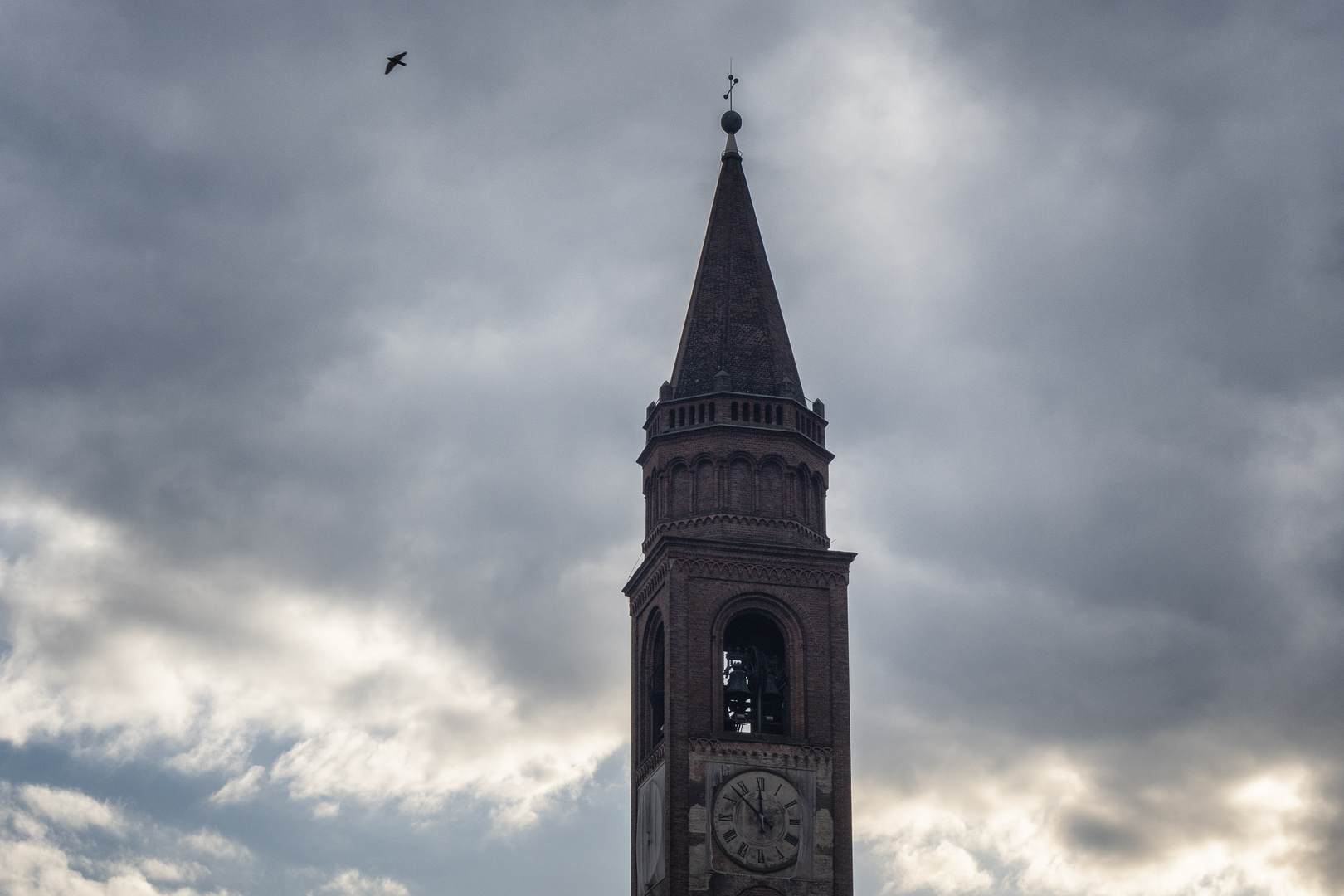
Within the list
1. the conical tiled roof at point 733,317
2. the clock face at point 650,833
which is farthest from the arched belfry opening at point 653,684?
the conical tiled roof at point 733,317

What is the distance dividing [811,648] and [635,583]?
6932 mm

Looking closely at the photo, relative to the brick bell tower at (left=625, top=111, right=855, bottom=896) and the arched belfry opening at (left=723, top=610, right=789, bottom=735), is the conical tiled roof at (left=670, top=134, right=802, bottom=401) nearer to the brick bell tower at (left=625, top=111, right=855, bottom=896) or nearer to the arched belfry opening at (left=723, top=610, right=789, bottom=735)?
the brick bell tower at (left=625, top=111, right=855, bottom=896)

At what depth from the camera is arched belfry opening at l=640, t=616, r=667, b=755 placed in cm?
5825

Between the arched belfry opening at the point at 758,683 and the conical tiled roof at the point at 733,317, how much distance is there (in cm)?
834

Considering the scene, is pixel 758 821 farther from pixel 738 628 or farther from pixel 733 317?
pixel 733 317

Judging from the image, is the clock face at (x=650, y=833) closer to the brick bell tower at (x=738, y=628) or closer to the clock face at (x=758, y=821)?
the brick bell tower at (x=738, y=628)

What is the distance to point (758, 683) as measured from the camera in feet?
186

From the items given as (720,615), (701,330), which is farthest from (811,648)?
(701,330)

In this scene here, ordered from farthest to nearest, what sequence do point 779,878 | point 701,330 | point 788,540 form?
point 701,330 < point 788,540 < point 779,878

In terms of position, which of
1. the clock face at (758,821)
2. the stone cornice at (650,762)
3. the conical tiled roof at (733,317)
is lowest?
the clock face at (758,821)

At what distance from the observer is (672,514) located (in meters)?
59.3

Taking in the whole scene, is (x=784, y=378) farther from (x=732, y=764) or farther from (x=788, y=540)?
(x=732, y=764)

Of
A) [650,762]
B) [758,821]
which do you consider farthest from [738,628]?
[758,821]

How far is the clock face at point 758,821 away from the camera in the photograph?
53.5 m
